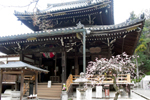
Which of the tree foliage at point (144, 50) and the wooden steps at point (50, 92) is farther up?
the tree foliage at point (144, 50)

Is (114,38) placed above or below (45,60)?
above

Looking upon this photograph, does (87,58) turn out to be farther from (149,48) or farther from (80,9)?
(149,48)

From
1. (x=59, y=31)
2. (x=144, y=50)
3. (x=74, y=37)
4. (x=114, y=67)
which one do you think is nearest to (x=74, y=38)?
(x=74, y=37)

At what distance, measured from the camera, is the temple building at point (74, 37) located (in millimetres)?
8555

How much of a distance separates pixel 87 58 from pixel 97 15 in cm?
392

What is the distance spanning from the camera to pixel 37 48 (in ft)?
36.1

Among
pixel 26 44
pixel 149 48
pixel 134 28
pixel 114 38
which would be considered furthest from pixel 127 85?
pixel 149 48

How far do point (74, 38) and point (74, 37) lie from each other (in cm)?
33

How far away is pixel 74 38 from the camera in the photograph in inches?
382

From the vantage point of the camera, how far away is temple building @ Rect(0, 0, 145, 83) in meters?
8.55

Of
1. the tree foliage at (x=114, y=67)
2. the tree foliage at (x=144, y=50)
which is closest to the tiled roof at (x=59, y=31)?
the tree foliage at (x=114, y=67)

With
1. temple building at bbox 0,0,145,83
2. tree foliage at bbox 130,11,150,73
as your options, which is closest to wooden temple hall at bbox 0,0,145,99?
temple building at bbox 0,0,145,83

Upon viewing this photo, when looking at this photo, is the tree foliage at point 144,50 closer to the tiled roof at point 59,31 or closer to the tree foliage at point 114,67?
the tiled roof at point 59,31

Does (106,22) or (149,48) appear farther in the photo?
(149,48)
